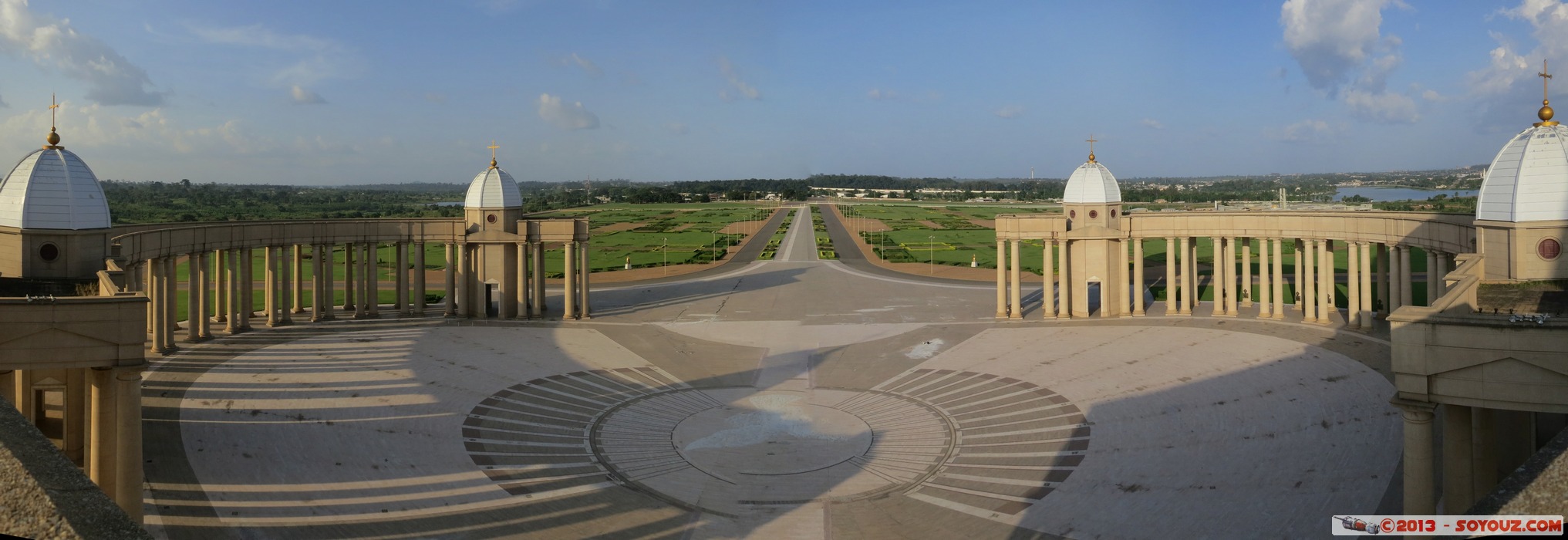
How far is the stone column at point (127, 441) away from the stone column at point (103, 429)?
0.18 ft

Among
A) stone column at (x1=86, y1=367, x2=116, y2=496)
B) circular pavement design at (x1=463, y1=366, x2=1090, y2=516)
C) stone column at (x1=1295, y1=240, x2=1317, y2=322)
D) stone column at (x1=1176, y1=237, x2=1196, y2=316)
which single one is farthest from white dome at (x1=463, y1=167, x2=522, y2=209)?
stone column at (x1=1295, y1=240, x2=1317, y2=322)

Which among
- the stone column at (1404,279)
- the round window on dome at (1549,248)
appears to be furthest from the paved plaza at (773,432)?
the round window on dome at (1549,248)

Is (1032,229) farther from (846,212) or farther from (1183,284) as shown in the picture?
(846,212)

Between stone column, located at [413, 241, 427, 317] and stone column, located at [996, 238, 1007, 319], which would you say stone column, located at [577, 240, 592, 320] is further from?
stone column, located at [996, 238, 1007, 319]

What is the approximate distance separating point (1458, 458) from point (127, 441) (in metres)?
25.6

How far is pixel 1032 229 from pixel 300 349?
34049 mm

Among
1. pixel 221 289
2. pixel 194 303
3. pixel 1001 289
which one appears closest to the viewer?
pixel 194 303

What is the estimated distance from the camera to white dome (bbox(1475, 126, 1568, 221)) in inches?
835

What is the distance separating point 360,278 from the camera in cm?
5022

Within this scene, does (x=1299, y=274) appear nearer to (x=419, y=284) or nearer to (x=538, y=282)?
(x=538, y=282)

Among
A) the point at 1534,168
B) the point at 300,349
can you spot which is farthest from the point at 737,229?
the point at 1534,168

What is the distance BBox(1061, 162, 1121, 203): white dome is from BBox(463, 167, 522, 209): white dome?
91.7 feet

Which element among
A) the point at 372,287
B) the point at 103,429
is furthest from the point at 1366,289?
the point at 372,287

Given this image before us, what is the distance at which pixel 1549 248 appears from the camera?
70.2 ft
